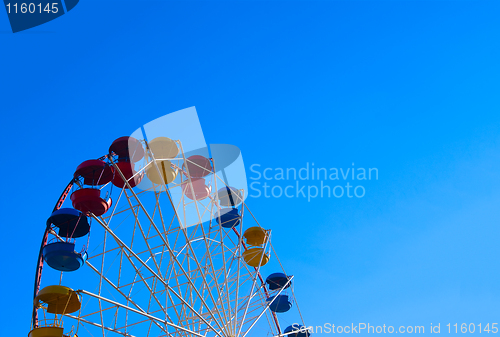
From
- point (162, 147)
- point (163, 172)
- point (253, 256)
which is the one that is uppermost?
point (162, 147)

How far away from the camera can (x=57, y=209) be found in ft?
50.5

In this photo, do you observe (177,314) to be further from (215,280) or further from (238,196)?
(238,196)

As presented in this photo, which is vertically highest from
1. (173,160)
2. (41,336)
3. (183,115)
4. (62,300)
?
(183,115)

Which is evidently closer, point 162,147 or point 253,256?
point 162,147

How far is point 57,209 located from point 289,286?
12418mm

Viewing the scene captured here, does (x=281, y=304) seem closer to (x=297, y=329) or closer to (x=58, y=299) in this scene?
(x=297, y=329)

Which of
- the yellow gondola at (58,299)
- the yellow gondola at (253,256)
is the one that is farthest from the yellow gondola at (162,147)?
the yellow gondola at (253,256)

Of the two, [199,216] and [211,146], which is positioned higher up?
[211,146]

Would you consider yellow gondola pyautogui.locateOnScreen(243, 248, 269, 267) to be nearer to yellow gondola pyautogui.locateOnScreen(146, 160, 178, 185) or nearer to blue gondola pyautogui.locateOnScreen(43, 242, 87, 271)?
yellow gondola pyautogui.locateOnScreen(146, 160, 178, 185)

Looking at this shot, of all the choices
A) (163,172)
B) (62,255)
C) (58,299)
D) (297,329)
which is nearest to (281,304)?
(297,329)

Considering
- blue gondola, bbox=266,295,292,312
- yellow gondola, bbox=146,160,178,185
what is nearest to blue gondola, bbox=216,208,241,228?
blue gondola, bbox=266,295,292,312

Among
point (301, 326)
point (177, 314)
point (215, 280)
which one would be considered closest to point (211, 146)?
point (215, 280)

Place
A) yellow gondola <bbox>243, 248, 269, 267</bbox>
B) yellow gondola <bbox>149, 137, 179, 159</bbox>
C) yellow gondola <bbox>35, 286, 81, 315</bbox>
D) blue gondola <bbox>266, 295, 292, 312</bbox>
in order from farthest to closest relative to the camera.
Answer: blue gondola <bbox>266, 295, 292, 312</bbox>, yellow gondola <bbox>243, 248, 269, 267</bbox>, yellow gondola <bbox>149, 137, 179, 159</bbox>, yellow gondola <bbox>35, 286, 81, 315</bbox>

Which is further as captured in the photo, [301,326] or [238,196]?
[301,326]
